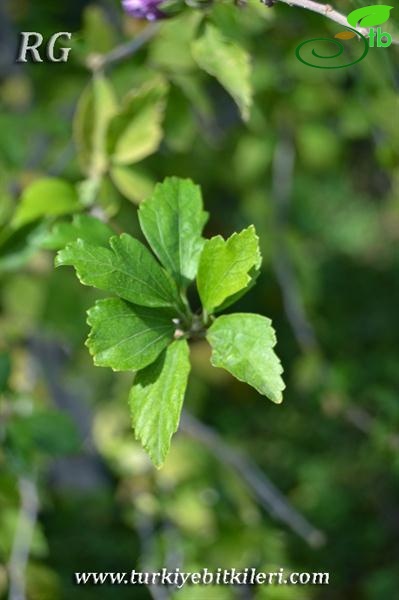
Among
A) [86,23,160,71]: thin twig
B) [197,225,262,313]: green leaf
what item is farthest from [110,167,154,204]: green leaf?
[197,225,262,313]: green leaf

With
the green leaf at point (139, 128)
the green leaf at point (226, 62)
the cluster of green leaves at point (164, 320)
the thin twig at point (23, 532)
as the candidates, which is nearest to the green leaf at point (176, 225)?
the cluster of green leaves at point (164, 320)

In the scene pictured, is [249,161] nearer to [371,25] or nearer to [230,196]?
[230,196]

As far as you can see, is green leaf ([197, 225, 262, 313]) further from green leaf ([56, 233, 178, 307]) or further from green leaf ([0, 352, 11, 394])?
green leaf ([0, 352, 11, 394])

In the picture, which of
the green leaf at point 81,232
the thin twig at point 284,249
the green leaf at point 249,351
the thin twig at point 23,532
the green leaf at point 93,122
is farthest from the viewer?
the thin twig at point 284,249

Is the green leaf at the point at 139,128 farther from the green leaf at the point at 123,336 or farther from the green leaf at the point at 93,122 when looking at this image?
the green leaf at the point at 123,336

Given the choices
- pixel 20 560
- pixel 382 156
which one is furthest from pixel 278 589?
pixel 382 156

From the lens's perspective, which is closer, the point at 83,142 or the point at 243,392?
the point at 83,142
